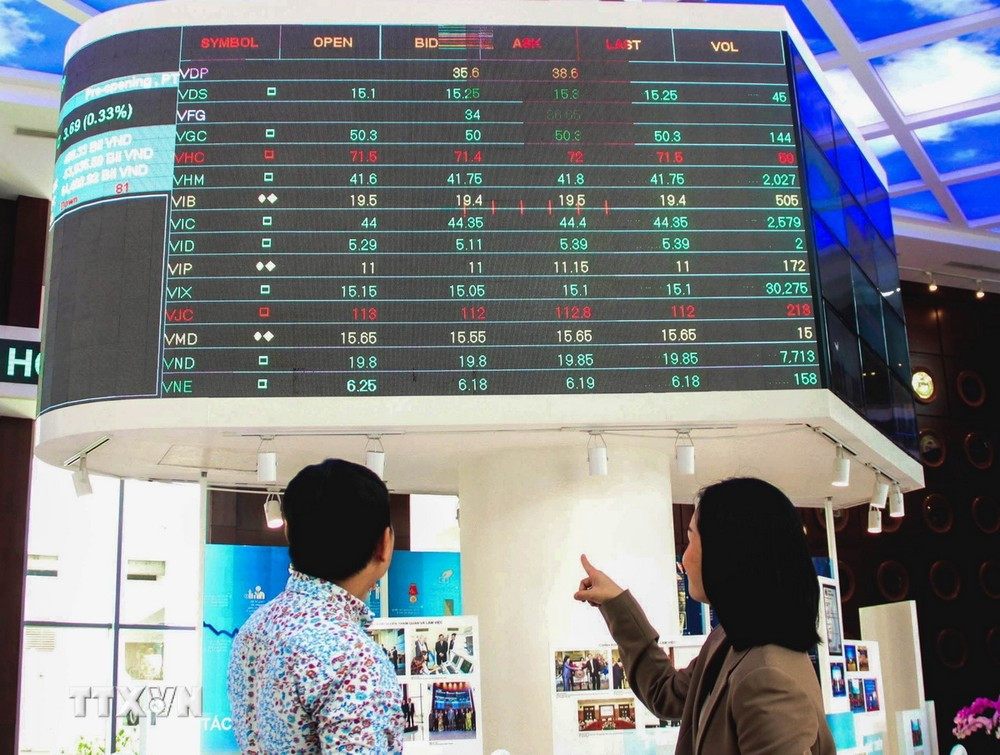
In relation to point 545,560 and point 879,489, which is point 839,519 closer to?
point 879,489

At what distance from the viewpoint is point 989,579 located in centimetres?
1473

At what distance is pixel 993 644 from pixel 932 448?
8.42 feet

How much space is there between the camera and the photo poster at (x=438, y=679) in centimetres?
696

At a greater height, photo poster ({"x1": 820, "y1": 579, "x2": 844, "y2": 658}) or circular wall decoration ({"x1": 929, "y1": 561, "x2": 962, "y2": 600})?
circular wall decoration ({"x1": 929, "y1": 561, "x2": 962, "y2": 600})

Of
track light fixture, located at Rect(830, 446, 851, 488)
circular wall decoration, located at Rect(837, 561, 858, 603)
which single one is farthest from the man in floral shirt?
circular wall decoration, located at Rect(837, 561, 858, 603)

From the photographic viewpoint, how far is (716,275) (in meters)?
6.87

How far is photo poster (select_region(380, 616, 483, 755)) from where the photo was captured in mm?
6957

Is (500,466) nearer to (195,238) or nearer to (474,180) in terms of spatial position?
(474,180)

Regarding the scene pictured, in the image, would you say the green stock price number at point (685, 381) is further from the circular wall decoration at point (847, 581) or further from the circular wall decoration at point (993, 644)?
the circular wall decoration at point (993, 644)

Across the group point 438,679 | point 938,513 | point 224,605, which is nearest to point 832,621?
point 438,679

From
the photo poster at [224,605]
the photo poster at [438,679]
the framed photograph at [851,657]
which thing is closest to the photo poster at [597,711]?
the photo poster at [438,679]

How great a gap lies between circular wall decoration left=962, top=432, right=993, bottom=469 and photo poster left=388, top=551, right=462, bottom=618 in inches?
317

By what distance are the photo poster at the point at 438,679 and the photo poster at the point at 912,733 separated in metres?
4.41

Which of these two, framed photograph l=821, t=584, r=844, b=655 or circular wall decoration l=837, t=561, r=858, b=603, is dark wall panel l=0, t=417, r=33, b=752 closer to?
framed photograph l=821, t=584, r=844, b=655
